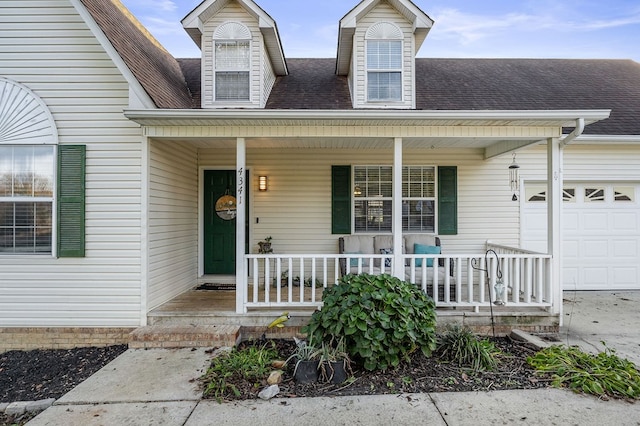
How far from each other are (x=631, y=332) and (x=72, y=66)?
827 centimetres

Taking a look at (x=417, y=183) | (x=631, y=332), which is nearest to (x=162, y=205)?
(x=417, y=183)

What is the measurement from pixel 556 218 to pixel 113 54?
6.31m

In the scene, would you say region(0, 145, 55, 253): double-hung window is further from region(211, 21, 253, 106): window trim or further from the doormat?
region(211, 21, 253, 106): window trim

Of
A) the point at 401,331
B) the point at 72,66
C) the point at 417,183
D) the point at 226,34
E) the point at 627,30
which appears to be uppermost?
the point at 627,30

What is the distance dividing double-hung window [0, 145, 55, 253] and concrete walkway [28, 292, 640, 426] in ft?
7.53

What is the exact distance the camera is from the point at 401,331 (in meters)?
3.30

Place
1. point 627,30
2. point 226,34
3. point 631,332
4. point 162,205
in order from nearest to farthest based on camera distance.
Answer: point 631,332 → point 162,205 → point 226,34 → point 627,30

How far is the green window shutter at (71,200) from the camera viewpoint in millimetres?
4477

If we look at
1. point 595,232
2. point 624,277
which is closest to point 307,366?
point 595,232

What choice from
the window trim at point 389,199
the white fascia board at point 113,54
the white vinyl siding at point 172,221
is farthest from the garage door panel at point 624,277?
the white fascia board at point 113,54

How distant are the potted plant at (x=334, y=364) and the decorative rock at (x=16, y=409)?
2.71 metres

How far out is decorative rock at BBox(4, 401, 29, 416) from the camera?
118 inches

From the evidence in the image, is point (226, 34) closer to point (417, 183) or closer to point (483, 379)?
point (417, 183)

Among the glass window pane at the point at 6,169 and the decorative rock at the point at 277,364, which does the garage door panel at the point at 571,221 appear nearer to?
the decorative rock at the point at 277,364
